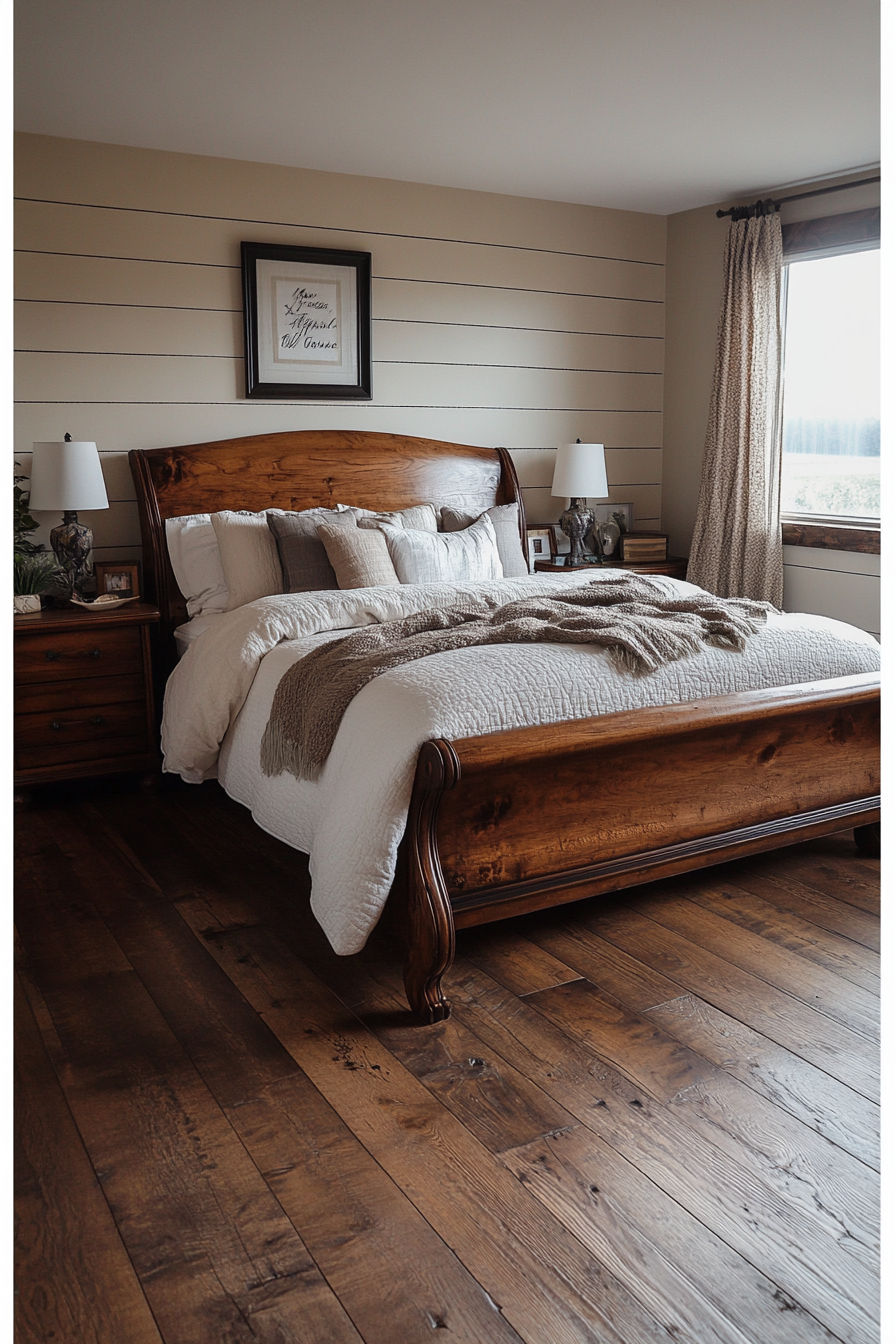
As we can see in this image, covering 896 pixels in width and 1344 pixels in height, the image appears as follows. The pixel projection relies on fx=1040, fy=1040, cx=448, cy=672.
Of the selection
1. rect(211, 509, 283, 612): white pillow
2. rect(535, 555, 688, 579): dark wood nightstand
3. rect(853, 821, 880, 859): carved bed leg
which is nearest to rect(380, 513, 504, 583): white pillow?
rect(211, 509, 283, 612): white pillow

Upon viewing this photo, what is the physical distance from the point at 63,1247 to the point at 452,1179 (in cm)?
64

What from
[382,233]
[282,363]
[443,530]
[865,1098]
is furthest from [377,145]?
[865,1098]

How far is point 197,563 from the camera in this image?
407 centimetres

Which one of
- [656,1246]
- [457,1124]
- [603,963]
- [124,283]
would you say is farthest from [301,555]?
[656,1246]

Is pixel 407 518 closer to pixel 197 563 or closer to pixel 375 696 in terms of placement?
pixel 197 563

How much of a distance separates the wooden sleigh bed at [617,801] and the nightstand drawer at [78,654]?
1.85 meters

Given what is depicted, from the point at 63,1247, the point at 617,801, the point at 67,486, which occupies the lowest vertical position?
the point at 63,1247

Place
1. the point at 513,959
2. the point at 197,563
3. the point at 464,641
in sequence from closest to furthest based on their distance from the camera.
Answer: the point at 513,959 → the point at 464,641 → the point at 197,563

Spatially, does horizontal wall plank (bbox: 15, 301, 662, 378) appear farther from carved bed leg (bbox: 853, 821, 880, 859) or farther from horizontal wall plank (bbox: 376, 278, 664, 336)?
carved bed leg (bbox: 853, 821, 880, 859)

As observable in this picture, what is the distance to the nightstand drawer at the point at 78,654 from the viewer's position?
371 centimetres

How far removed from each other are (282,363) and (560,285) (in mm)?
1567

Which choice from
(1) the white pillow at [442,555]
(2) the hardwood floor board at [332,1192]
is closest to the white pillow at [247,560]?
(1) the white pillow at [442,555]

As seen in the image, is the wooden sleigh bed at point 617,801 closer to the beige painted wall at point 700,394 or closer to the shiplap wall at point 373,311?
the beige painted wall at point 700,394

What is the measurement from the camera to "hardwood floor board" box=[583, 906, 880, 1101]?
215 cm
